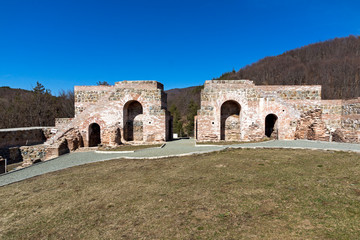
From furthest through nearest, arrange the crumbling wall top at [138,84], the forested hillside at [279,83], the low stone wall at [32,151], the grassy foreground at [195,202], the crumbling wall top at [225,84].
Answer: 1. the forested hillside at [279,83]
2. the crumbling wall top at [138,84]
3. the crumbling wall top at [225,84]
4. the low stone wall at [32,151]
5. the grassy foreground at [195,202]

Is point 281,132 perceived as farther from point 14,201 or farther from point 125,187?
point 14,201

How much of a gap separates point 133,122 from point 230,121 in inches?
331

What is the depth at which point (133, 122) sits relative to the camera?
17.9 m

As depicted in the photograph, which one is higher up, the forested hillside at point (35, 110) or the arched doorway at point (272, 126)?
the forested hillside at point (35, 110)

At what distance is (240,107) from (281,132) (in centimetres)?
374

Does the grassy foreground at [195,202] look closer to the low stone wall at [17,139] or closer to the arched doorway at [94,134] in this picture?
the arched doorway at [94,134]

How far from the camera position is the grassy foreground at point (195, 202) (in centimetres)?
363

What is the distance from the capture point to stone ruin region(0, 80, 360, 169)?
15258mm

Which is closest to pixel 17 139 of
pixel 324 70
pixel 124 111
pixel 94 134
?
pixel 94 134

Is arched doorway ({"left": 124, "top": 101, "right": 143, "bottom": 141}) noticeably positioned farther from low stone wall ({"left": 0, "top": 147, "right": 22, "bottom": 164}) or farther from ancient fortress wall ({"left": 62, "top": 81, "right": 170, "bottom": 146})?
low stone wall ({"left": 0, "top": 147, "right": 22, "bottom": 164})

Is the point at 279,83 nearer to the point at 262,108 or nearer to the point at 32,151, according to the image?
the point at 262,108

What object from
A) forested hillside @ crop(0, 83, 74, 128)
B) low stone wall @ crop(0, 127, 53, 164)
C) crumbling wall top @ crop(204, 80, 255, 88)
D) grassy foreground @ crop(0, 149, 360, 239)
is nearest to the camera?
grassy foreground @ crop(0, 149, 360, 239)

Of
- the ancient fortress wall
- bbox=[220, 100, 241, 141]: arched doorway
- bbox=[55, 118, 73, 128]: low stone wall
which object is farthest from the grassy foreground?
bbox=[55, 118, 73, 128]: low stone wall

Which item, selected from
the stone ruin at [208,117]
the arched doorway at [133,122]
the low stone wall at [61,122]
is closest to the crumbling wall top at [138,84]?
the stone ruin at [208,117]
